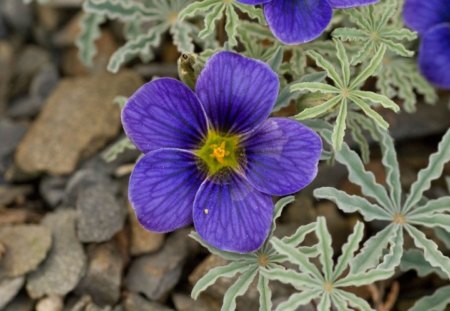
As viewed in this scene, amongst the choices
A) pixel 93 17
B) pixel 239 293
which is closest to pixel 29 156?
pixel 93 17

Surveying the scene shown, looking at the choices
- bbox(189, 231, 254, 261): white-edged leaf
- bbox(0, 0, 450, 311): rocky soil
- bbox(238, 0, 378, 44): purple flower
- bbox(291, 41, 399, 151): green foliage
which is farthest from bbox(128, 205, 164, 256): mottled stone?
bbox(238, 0, 378, 44): purple flower

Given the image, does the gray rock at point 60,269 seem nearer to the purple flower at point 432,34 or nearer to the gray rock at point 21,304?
the gray rock at point 21,304

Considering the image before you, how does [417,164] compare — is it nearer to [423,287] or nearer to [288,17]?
[423,287]

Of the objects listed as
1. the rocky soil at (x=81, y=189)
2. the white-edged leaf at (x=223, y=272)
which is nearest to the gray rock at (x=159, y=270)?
the rocky soil at (x=81, y=189)

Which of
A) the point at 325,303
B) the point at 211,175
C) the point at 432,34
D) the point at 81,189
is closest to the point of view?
the point at 325,303

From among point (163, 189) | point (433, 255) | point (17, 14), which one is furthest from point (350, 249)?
point (17, 14)

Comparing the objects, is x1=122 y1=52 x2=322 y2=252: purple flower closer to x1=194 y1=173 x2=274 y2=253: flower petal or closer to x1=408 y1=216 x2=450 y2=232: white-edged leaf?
x1=194 y1=173 x2=274 y2=253: flower petal

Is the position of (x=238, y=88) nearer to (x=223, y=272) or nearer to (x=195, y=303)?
(x=223, y=272)
